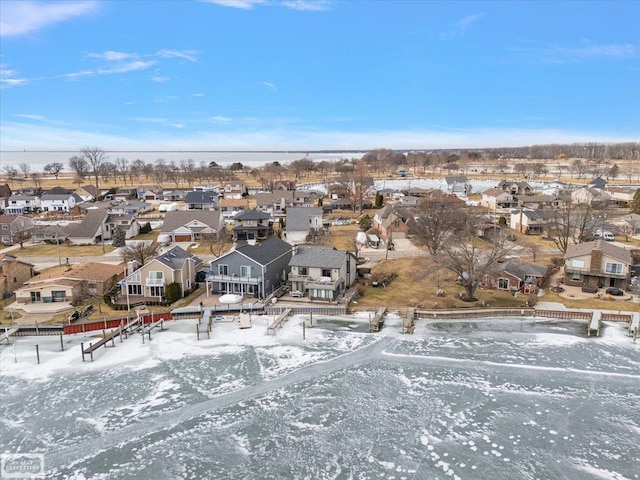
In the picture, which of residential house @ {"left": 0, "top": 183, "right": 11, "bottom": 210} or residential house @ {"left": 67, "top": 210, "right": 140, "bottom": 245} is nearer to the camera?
residential house @ {"left": 67, "top": 210, "right": 140, "bottom": 245}

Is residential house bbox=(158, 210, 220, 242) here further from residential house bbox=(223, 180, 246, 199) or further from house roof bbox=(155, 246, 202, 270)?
residential house bbox=(223, 180, 246, 199)

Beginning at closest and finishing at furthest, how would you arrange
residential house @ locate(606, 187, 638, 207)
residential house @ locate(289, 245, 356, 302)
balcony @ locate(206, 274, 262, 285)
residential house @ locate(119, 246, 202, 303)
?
residential house @ locate(289, 245, 356, 302)
residential house @ locate(119, 246, 202, 303)
balcony @ locate(206, 274, 262, 285)
residential house @ locate(606, 187, 638, 207)

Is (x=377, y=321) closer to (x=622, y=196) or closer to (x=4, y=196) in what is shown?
(x=622, y=196)

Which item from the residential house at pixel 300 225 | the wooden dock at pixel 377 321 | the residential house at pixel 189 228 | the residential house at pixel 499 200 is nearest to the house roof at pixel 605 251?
the wooden dock at pixel 377 321

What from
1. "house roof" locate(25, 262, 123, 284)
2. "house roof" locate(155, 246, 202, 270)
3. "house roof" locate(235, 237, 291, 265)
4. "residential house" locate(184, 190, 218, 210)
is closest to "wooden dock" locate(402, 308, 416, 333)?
"house roof" locate(235, 237, 291, 265)

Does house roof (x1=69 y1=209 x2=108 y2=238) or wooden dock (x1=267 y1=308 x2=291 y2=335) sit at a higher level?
house roof (x1=69 y1=209 x2=108 y2=238)

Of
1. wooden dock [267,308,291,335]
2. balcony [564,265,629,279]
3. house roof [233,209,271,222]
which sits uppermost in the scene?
house roof [233,209,271,222]

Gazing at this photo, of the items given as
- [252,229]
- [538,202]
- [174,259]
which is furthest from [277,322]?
[538,202]
